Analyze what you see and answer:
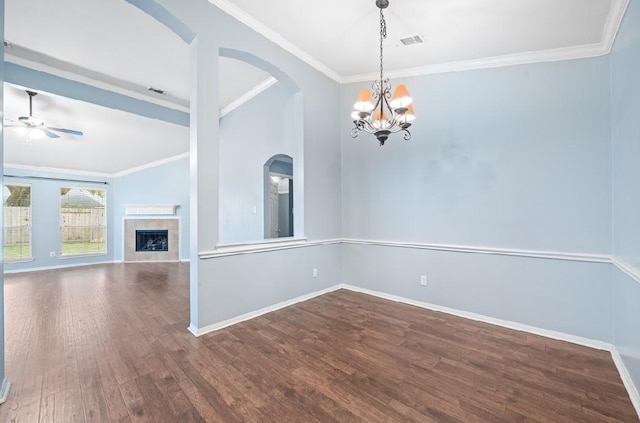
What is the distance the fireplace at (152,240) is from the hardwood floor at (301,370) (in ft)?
14.1

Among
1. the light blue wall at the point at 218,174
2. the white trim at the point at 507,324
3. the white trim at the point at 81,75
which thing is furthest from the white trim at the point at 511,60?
the white trim at the point at 81,75

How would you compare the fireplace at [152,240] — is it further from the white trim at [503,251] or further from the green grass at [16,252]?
the white trim at [503,251]

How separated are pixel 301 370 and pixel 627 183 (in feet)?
9.72

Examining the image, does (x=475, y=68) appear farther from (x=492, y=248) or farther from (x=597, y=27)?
(x=492, y=248)

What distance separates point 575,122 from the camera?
8.78ft

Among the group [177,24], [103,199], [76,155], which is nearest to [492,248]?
[177,24]

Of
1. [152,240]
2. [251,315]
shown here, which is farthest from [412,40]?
[152,240]

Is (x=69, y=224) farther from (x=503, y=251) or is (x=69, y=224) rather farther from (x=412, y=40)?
(x=503, y=251)

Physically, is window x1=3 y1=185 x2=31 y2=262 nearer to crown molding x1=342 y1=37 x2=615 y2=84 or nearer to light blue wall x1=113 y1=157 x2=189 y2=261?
light blue wall x1=113 y1=157 x2=189 y2=261

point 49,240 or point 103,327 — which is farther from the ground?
point 49,240

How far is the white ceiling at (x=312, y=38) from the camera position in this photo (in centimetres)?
254

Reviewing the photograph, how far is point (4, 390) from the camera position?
178cm

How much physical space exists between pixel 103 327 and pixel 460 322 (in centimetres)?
401

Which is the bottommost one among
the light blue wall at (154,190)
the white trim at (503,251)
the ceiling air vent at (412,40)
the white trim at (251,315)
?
the white trim at (251,315)
